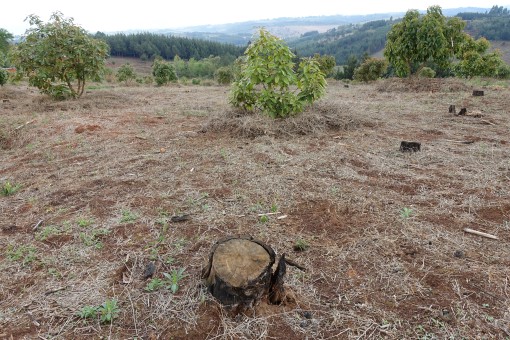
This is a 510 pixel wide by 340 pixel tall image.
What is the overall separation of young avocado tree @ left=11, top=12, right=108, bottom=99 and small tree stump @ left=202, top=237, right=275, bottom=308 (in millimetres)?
8828

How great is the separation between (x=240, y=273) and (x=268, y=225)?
3.26 ft

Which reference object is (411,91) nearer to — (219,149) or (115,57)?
(219,149)

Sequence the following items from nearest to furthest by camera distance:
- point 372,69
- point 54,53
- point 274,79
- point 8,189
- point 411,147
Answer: point 8,189
point 411,147
point 274,79
point 54,53
point 372,69

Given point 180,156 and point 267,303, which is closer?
point 267,303

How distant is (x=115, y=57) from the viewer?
6544cm

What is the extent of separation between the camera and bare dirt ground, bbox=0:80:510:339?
189 centimetres

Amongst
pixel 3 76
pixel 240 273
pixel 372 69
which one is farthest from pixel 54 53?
pixel 372 69

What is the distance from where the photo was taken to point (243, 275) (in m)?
1.86

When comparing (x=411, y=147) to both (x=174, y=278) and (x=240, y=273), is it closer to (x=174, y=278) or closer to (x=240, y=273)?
(x=240, y=273)

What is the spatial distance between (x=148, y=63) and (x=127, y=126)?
207ft

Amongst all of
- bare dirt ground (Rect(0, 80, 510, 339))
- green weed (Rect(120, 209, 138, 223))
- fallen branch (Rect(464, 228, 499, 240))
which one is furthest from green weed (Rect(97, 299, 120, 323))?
fallen branch (Rect(464, 228, 499, 240))

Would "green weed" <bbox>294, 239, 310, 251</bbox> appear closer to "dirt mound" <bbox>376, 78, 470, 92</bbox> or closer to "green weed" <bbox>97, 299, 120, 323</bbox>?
"green weed" <bbox>97, 299, 120, 323</bbox>

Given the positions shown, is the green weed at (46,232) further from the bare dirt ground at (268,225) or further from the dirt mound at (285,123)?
the dirt mound at (285,123)

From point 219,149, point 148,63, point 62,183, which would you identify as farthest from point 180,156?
point 148,63
